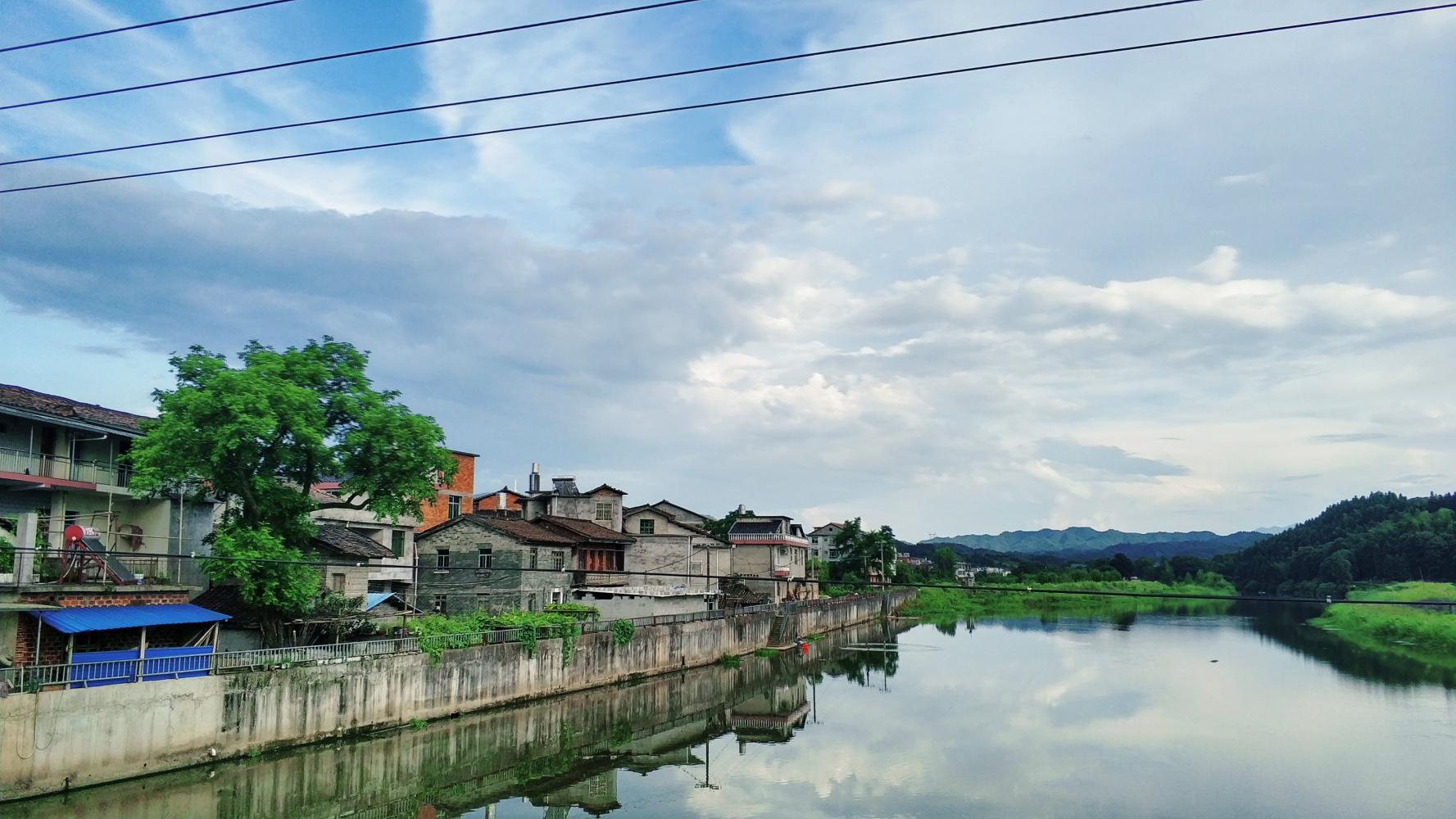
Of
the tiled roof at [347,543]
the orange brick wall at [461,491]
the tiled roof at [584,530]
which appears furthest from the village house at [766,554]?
the tiled roof at [347,543]

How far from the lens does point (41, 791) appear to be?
20781 mm

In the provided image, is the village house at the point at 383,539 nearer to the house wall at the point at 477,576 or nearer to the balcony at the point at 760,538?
the house wall at the point at 477,576

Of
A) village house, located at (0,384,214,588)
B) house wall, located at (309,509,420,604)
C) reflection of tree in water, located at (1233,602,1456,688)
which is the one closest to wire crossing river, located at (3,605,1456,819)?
reflection of tree in water, located at (1233,602,1456,688)

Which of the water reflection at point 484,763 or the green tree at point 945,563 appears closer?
the water reflection at point 484,763

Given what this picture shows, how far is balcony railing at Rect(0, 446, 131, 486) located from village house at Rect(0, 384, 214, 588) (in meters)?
0.03

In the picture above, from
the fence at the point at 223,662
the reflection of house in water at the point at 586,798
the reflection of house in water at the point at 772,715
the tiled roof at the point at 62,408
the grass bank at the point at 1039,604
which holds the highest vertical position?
the tiled roof at the point at 62,408

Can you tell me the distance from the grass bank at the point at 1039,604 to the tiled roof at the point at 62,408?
8198 centimetres

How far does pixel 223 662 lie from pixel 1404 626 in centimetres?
8828

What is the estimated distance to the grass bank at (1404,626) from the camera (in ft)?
223

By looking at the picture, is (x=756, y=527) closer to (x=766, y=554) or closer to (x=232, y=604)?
(x=766, y=554)

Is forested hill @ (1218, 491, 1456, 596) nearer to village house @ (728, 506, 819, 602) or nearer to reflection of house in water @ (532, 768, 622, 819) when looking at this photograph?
village house @ (728, 506, 819, 602)

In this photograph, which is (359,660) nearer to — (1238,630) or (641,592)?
(641,592)

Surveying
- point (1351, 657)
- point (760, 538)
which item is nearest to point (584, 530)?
point (760, 538)

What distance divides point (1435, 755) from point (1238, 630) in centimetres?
5759
